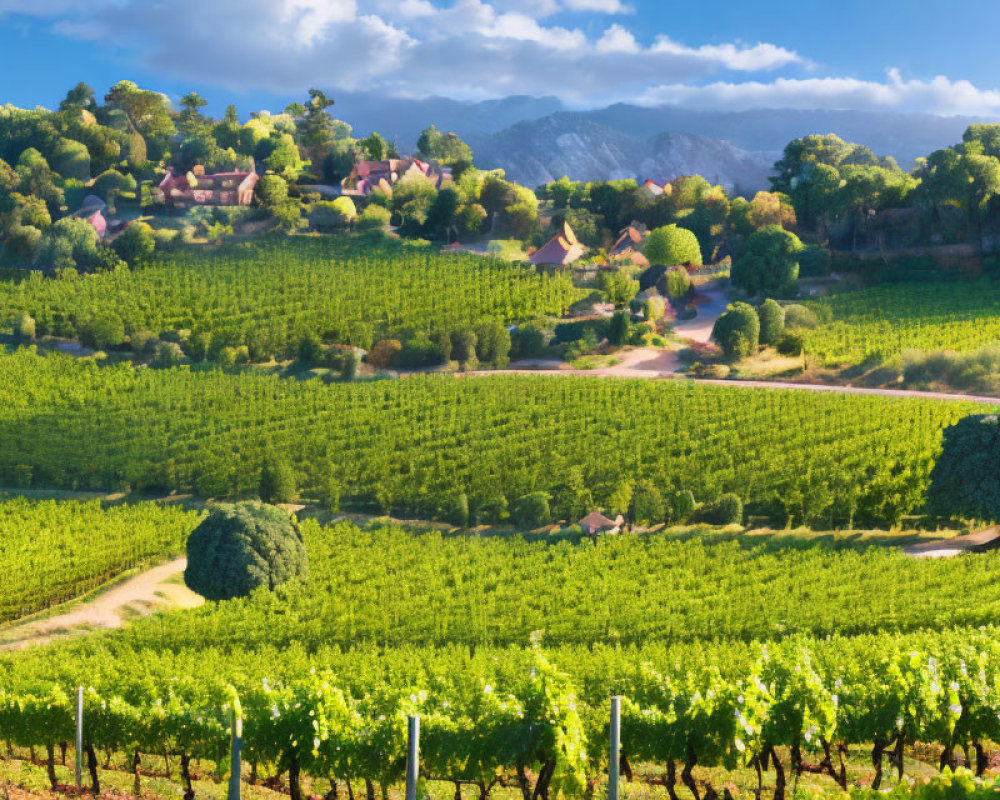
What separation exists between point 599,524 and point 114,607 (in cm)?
1612

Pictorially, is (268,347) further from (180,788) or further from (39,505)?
(180,788)

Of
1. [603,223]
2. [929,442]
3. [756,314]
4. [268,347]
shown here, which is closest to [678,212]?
[603,223]

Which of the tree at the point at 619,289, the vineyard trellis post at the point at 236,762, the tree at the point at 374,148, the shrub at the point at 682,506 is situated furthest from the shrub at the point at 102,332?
the tree at the point at 374,148

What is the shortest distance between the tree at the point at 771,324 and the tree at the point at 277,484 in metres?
30.0

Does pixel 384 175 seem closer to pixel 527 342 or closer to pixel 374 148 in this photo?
pixel 374 148

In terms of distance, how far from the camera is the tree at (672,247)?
251ft

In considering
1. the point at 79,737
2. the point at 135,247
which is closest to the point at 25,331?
the point at 135,247

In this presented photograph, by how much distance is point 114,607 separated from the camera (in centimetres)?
3181

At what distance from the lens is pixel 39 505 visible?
4078 cm

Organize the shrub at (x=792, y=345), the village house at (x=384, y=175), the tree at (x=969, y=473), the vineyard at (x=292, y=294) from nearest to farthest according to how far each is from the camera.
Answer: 1. the tree at (x=969, y=473)
2. the shrub at (x=792, y=345)
3. the vineyard at (x=292, y=294)
4. the village house at (x=384, y=175)

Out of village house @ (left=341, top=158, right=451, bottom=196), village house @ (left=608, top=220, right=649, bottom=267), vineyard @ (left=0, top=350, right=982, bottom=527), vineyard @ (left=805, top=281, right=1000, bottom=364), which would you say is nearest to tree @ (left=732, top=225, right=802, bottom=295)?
vineyard @ (left=805, top=281, right=1000, bottom=364)

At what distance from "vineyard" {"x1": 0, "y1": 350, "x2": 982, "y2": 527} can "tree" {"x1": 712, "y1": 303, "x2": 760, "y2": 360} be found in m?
8.14

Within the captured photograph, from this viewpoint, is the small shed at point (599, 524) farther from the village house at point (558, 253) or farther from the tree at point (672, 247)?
the tree at point (672, 247)

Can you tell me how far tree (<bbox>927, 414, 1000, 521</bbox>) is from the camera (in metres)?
35.0
